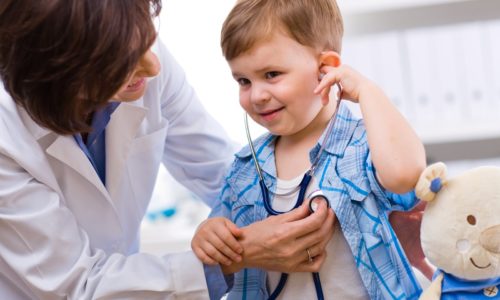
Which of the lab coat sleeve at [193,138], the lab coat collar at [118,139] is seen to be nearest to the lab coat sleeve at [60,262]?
the lab coat collar at [118,139]

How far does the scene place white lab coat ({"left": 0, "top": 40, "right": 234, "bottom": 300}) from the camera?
50.4 inches

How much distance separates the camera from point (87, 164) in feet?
4.52

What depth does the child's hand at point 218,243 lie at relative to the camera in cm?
127

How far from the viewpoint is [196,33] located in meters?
2.79

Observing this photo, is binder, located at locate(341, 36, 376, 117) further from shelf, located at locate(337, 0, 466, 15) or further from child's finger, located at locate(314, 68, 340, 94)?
child's finger, located at locate(314, 68, 340, 94)

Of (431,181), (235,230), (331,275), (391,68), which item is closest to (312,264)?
(331,275)

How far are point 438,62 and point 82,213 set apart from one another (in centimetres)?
152

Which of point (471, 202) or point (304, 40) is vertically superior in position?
point (304, 40)

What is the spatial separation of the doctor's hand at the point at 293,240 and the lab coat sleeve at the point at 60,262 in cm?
13

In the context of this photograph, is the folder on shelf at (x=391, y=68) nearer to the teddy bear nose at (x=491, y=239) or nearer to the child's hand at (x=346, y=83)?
the child's hand at (x=346, y=83)

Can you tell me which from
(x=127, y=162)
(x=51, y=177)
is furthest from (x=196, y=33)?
(x=51, y=177)

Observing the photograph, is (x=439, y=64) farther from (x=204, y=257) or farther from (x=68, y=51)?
(x=68, y=51)

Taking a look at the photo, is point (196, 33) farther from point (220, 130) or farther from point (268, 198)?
point (268, 198)

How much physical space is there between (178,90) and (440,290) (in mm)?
790
